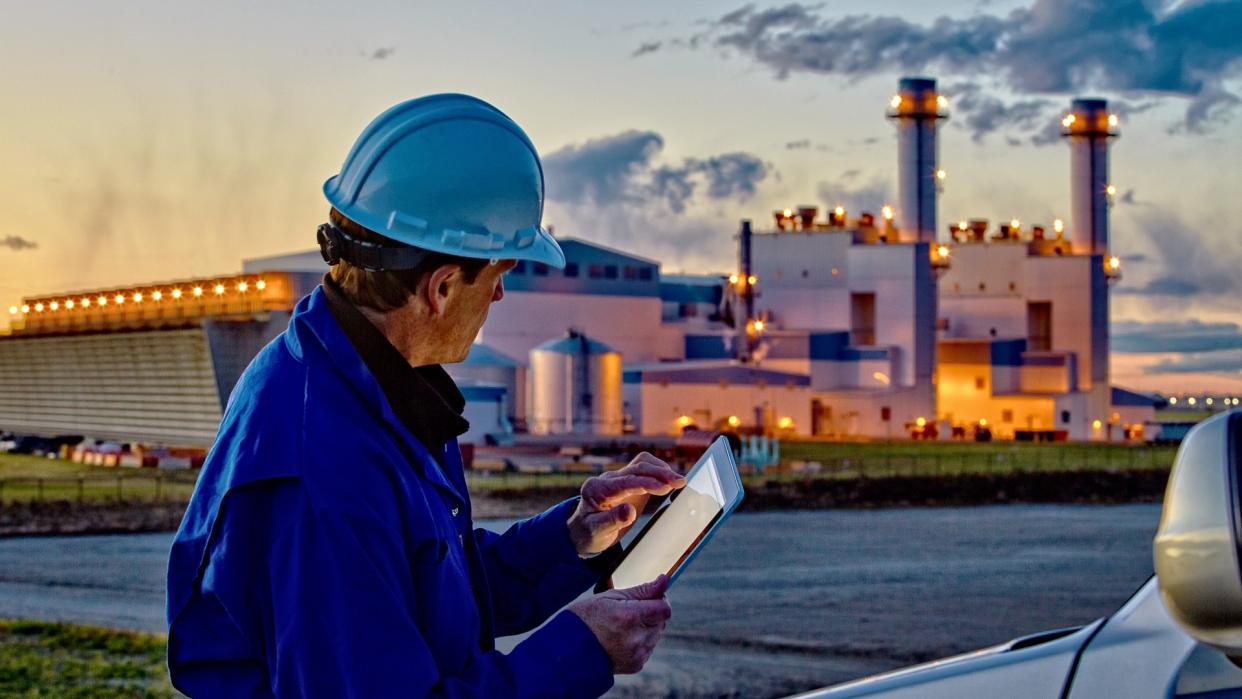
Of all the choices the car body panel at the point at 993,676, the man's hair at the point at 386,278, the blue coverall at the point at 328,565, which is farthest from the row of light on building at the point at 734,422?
the blue coverall at the point at 328,565

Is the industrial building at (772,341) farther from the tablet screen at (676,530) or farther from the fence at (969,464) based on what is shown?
the tablet screen at (676,530)

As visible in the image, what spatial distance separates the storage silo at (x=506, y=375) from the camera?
58.4 m

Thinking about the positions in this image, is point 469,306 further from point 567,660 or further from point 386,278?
point 567,660

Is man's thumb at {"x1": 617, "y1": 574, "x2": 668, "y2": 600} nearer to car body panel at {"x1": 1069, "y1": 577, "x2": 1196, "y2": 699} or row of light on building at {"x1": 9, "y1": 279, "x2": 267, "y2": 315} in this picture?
car body panel at {"x1": 1069, "y1": 577, "x2": 1196, "y2": 699}

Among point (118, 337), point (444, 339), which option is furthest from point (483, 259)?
point (118, 337)

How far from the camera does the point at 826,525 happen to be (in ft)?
106

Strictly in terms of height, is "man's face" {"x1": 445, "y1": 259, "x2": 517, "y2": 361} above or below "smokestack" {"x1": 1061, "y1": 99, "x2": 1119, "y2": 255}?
below

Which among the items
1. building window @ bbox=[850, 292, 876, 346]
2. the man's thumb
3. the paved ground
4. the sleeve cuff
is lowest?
the paved ground

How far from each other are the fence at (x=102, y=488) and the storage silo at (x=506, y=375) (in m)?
16.1

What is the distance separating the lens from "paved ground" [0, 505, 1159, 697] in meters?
13.9

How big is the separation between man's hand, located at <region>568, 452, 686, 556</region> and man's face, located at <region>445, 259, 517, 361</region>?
1.32 feet

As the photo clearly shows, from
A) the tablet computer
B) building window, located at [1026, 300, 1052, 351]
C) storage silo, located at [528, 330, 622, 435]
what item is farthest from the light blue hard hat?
building window, located at [1026, 300, 1052, 351]

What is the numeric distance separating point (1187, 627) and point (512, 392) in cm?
5750

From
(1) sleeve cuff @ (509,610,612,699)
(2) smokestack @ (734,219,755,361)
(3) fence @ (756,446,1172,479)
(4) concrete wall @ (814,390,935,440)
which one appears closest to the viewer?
(1) sleeve cuff @ (509,610,612,699)
